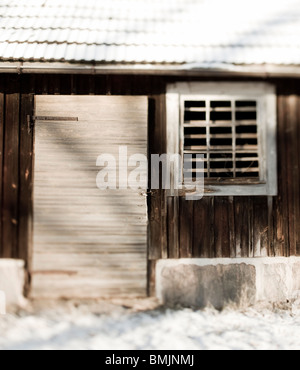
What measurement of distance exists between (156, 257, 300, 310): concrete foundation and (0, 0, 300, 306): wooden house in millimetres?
126

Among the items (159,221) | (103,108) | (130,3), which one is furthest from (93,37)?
(159,221)

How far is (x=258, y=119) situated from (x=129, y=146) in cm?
194

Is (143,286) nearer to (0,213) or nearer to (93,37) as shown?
(0,213)

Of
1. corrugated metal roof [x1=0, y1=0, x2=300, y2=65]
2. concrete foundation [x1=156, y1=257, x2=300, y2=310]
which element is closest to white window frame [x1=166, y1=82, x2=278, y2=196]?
corrugated metal roof [x1=0, y1=0, x2=300, y2=65]

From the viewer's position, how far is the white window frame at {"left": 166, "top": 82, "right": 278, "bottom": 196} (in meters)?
4.31

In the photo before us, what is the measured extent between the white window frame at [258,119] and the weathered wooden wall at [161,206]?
0.12 m

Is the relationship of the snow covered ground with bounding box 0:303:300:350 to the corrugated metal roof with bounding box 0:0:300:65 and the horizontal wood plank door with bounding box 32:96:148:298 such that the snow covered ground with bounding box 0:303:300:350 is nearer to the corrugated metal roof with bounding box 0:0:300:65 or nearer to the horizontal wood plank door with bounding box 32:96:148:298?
the horizontal wood plank door with bounding box 32:96:148:298

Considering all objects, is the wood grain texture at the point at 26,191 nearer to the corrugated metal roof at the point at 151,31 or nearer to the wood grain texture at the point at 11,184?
the wood grain texture at the point at 11,184

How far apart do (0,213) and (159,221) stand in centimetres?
222

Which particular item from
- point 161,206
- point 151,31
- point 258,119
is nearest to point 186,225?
point 161,206

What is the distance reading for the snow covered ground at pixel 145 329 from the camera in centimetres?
319

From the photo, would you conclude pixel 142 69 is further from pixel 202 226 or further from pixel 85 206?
pixel 202 226

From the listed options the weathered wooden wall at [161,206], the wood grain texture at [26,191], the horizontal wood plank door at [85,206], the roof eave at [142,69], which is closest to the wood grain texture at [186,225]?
the weathered wooden wall at [161,206]

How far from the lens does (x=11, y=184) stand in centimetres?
424
